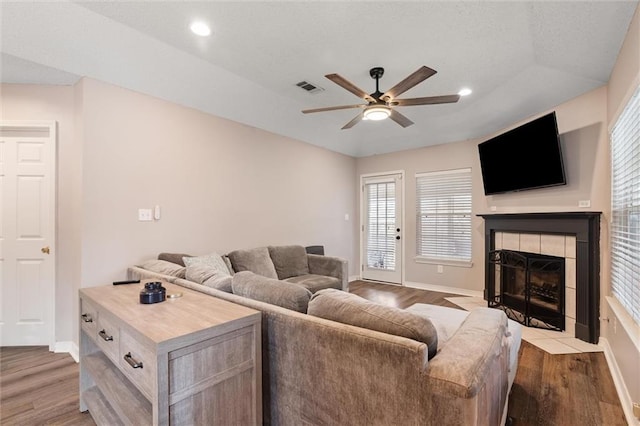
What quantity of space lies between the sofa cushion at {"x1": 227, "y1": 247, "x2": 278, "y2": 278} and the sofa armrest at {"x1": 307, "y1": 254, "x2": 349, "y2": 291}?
72cm

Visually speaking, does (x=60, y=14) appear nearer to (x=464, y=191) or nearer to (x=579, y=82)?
(x=579, y=82)

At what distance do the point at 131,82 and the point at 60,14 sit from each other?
2.46ft

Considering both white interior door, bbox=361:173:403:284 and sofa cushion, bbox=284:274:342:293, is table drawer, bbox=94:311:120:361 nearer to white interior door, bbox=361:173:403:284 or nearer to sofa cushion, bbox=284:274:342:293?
sofa cushion, bbox=284:274:342:293

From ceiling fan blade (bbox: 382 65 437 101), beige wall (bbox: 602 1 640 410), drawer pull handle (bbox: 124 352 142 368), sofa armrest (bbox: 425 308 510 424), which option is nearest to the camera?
sofa armrest (bbox: 425 308 510 424)

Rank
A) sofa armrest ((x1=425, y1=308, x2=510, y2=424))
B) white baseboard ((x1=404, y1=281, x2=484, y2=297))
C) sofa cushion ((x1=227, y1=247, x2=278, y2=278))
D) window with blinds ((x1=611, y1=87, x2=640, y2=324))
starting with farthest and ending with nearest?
white baseboard ((x1=404, y1=281, x2=484, y2=297)), sofa cushion ((x1=227, y1=247, x2=278, y2=278)), window with blinds ((x1=611, y1=87, x2=640, y2=324)), sofa armrest ((x1=425, y1=308, x2=510, y2=424))

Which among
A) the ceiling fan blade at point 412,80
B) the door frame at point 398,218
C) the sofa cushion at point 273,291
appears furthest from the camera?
the door frame at point 398,218

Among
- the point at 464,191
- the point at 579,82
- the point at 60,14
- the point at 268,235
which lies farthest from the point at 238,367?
the point at 464,191

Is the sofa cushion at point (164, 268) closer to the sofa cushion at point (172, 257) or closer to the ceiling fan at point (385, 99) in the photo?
the sofa cushion at point (172, 257)

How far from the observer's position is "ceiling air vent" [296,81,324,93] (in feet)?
11.4

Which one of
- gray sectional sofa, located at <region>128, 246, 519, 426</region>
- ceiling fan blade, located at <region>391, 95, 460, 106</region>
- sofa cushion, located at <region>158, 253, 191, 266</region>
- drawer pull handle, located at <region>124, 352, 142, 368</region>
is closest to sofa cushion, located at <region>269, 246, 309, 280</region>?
sofa cushion, located at <region>158, 253, 191, 266</region>

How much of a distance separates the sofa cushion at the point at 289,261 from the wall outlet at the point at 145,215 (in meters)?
1.63

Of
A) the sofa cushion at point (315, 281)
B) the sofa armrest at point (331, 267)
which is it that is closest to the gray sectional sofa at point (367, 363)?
the sofa cushion at point (315, 281)

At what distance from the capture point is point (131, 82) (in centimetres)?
299

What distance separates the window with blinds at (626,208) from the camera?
207 centimetres
